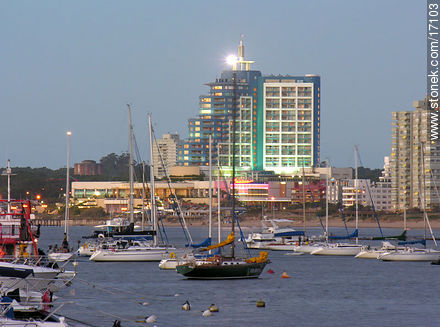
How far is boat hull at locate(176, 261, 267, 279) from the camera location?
7750cm

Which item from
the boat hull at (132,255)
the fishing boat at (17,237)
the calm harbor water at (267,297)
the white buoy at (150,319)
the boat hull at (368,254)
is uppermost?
the fishing boat at (17,237)

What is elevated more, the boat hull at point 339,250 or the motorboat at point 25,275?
the motorboat at point 25,275

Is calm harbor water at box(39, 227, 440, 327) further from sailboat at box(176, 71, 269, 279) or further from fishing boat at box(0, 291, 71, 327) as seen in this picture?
fishing boat at box(0, 291, 71, 327)

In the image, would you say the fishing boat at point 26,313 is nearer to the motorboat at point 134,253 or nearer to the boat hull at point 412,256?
the motorboat at point 134,253

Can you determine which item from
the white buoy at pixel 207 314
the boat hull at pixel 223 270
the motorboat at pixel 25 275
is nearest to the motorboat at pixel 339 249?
the boat hull at pixel 223 270

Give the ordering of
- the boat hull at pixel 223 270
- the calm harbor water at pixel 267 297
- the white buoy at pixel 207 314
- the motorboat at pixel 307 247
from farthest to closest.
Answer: the motorboat at pixel 307 247 < the boat hull at pixel 223 270 < the white buoy at pixel 207 314 < the calm harbor water at pixel 267 297

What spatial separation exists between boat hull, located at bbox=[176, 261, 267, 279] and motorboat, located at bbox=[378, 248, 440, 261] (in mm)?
29369

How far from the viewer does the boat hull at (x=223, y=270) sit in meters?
77.5

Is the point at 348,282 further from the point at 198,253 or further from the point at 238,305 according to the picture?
the point at 238,305

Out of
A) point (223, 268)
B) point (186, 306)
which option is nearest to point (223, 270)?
point (223, 268)

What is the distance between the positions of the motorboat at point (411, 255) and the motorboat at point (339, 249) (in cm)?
1008

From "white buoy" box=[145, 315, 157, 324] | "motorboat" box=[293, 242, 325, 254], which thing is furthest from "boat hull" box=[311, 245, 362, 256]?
"white buoy" box=[145, 315, 157, 324]

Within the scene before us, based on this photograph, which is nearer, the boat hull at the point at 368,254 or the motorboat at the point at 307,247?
the boat hull at the point at 368,254

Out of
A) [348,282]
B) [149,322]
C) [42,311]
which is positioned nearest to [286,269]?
[348,282]
